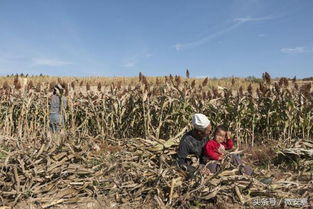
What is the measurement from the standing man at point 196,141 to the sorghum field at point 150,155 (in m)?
0.30

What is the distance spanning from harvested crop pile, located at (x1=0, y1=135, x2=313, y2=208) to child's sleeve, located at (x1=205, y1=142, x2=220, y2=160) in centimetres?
30

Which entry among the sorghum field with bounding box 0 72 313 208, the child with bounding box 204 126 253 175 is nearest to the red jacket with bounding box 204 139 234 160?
the child with bounding box 204 126 253 175

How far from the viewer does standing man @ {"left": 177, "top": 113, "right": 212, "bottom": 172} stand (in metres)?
4.78

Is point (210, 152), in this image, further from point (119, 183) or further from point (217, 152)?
point (119, 183)

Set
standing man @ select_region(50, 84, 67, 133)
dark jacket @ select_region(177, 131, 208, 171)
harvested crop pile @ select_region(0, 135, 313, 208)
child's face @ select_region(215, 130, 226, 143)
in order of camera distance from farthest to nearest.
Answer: standing man @ select_region(50, 84, 67, 133) < child's face @ select_region(215, 130, 226, 143) < dark jacket @ select_region(177, 131, 208, 171) < harvested crop pile @ select_region(0, 135, 313, 208)

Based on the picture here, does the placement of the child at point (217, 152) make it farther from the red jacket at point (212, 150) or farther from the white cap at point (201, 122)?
the white cap at point (201, 122)

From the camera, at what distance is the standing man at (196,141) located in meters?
4.78

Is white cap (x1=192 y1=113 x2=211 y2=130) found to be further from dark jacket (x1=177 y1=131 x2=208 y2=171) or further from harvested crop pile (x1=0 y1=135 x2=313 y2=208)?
harvested crop pile (x1=0 y1=135 x2=313 y2=208)

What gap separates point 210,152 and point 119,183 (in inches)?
51.0

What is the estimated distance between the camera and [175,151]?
5355 mm

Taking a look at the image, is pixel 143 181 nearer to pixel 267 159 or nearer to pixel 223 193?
pixel 223 193

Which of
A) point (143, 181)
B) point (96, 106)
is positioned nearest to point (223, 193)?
point (143, 181)

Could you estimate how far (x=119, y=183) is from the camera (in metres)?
4.38

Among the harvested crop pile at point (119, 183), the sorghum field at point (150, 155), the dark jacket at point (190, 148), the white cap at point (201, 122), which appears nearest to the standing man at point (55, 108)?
the sorghum field at point (150, 155)
